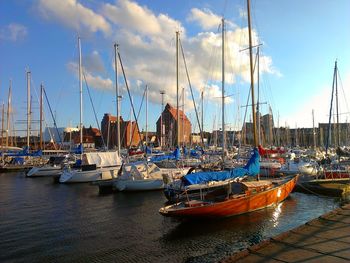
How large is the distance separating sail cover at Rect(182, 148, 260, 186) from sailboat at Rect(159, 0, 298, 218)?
66 centimetres

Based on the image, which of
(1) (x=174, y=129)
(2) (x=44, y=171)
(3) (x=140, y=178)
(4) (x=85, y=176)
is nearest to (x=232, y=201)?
(3) (x=140, y=178)

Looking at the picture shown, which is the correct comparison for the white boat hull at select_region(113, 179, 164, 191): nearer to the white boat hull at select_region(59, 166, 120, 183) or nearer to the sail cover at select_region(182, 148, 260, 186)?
the white boat hull at select_region(59, 166, 120, 183)

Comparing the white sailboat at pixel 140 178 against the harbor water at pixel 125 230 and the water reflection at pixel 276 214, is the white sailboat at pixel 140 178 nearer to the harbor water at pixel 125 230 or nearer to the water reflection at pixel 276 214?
the harbor water at pixel 125 230

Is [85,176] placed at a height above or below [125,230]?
above

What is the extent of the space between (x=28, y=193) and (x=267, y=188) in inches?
942

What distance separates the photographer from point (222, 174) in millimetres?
22891

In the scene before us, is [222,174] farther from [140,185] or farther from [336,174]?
[336,174]

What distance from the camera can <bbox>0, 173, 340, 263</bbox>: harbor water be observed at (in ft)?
48.9

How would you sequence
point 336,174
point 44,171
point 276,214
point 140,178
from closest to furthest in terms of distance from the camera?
point 276,214 < point 140,178 < point 336,174 < point 44,171

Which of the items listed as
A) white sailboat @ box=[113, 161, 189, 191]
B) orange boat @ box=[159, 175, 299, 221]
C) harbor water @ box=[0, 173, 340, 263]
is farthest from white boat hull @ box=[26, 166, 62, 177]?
orange boat @ box=[159, 175, 299, 221]

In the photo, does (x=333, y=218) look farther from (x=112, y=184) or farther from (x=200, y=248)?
(x=112, y=184)

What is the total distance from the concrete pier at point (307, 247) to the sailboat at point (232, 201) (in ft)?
20.7

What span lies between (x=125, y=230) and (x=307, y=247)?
10.8 metres

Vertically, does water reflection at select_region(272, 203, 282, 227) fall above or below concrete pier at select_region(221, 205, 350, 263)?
below
